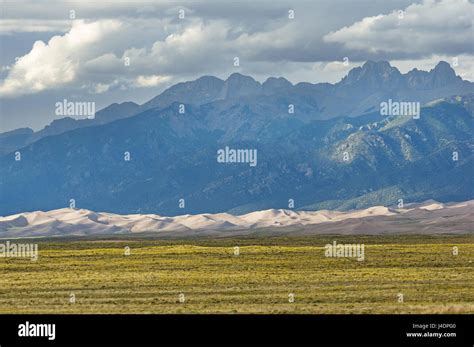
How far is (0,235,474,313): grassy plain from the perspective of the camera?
6762 cm

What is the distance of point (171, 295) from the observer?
251ft

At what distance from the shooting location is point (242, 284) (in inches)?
3378

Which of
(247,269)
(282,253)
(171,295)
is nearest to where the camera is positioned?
(171,295)

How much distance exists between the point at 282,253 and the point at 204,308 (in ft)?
253

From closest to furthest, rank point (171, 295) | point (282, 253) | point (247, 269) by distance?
point (171, 295) → point (247, 269) → point (282, 253)

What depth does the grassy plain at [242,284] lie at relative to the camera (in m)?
67.6
